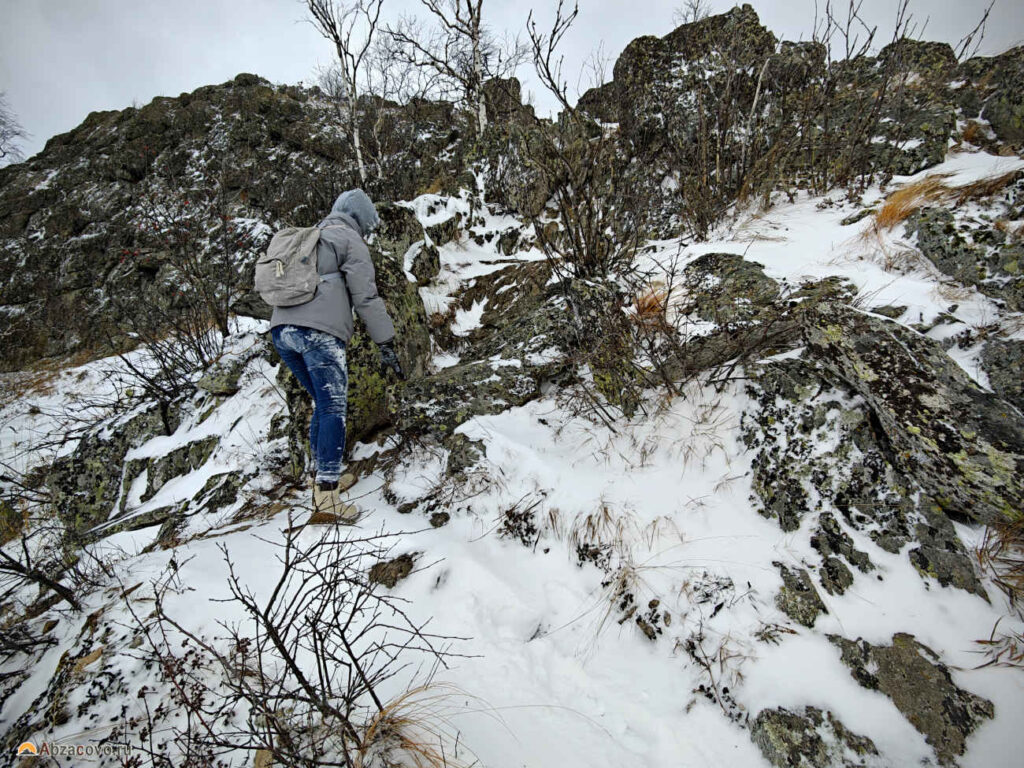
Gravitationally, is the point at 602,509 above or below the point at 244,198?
below

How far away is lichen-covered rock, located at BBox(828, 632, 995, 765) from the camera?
1064mm

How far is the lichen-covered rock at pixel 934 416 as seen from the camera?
136 cm

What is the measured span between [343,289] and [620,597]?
226 centimetres

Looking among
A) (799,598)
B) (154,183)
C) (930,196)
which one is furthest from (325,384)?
(154,183)

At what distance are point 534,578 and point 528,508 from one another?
343 millimetres

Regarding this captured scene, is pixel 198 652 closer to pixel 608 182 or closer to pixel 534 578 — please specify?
pixel 534 578

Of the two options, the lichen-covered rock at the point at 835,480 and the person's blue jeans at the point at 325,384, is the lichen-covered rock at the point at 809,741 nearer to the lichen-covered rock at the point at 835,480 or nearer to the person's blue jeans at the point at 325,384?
the lichen-covered rock at the point at 835,480

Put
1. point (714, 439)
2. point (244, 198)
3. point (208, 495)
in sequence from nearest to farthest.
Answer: point (714, 439) → point (208, 495) → point (244, 198)

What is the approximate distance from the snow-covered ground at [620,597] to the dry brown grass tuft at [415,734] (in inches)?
1.0

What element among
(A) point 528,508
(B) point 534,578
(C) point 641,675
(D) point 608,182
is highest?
(D) point 608,182

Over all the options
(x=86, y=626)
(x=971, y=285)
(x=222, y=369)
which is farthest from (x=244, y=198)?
(x=971, y=285)

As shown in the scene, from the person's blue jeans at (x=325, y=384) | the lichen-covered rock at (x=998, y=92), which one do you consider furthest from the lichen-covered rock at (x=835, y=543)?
the lichen-covered rock at (x=998, y=92)

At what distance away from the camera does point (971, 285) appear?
2230mm

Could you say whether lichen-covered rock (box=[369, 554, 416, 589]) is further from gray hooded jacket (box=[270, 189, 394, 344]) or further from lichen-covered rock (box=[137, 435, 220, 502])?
lichen-covered rock (box=[137, 435, 220, 502])
